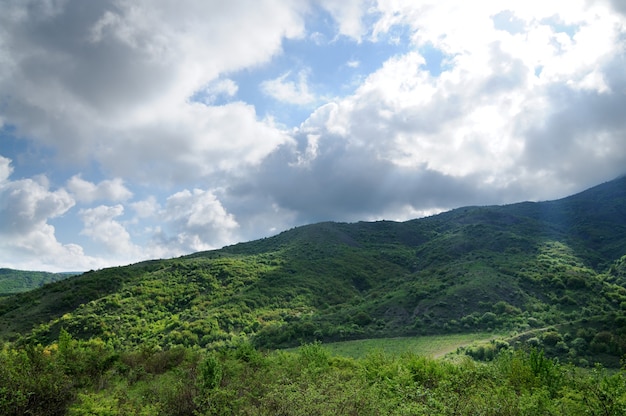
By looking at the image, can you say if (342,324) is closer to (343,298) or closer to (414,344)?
(414,344)

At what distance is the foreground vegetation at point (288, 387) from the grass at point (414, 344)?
2601cm

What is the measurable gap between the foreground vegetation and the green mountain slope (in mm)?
28193

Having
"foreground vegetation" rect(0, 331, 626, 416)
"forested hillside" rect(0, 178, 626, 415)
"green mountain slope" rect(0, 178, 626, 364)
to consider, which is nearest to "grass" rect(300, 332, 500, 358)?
"forested hillside" rect(0, 178, 626, 415)

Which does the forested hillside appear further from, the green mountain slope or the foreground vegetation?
the green mountain slope

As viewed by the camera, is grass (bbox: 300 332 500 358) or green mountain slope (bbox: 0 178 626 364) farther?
green mountain slope (bbox: 0 178 626 364)

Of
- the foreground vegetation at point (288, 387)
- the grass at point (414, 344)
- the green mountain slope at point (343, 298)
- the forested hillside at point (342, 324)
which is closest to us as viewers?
the foreground vegetation at point (288, 387)

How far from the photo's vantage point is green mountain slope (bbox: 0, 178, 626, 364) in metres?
54.3

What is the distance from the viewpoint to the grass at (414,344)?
47156mm

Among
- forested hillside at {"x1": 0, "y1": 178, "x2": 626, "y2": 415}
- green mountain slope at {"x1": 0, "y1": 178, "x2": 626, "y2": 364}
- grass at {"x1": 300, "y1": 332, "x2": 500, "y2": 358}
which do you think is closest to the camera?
forested hillside at {"x1": 0, "y1": 178, "x2": 626, "y2": 415}

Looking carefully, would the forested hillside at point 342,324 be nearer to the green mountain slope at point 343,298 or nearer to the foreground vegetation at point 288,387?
the foreground vegetation at point 288,387

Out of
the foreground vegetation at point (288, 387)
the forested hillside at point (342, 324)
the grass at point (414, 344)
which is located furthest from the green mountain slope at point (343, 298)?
the foreground vegetation at point (288, 387)

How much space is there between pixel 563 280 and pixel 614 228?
84.1 meters

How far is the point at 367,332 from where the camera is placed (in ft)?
192

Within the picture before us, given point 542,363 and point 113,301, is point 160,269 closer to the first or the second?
point 113,301
